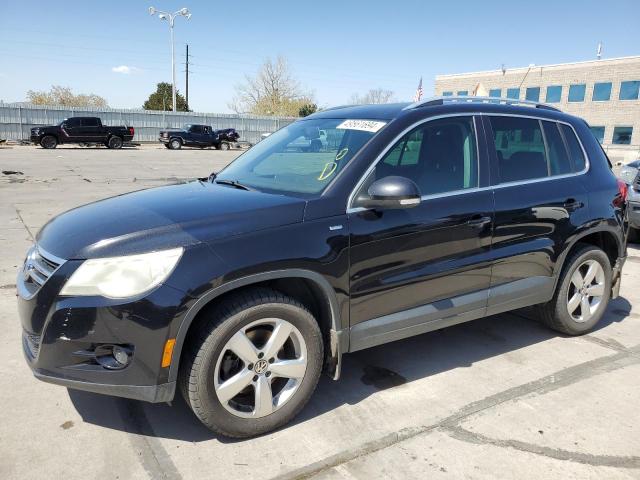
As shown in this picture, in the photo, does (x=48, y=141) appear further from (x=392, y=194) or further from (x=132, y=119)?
(x=392, y=194)

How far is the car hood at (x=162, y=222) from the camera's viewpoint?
2594mm

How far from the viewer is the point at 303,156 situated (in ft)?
12.0

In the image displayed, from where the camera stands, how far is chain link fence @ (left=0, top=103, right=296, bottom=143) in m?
33.9

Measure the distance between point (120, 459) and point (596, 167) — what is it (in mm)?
4127

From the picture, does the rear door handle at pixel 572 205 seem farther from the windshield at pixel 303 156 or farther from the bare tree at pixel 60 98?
the bare tree at pixel 60 98

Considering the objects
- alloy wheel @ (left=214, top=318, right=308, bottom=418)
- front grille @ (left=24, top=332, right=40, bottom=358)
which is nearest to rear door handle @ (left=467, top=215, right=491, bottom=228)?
alloy wheel @ (left=214, top=318, right=308, bottom=418)

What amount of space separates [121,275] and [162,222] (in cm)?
37

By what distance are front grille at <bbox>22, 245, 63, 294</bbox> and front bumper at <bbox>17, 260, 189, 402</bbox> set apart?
0.07 metres

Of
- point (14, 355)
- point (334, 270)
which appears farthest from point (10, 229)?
point (334, 270)

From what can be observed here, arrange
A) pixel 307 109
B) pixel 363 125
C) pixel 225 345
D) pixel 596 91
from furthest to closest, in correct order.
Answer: pixel 307 109
pixel 596 91
pixel 363 125
pixel 225 345

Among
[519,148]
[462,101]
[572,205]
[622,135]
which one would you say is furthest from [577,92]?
[462,101]

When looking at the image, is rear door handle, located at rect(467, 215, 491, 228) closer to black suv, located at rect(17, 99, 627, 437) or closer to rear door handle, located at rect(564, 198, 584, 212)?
black suv, located at rect(17, 99, 627, 437)

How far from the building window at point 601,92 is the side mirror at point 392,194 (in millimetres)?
53547

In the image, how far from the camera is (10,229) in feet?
26.2
